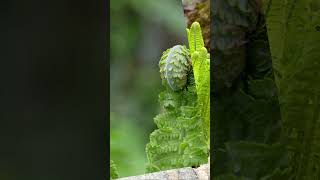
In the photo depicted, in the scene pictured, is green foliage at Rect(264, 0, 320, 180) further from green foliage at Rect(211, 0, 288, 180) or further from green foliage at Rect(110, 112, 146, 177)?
green foliage at Rect(110, 112, 146, 177)

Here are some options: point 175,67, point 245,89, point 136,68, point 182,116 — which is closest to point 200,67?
point 175,67

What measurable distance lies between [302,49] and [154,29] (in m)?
1.09

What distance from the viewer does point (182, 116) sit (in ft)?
7.77

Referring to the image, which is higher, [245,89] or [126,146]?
[245,89]

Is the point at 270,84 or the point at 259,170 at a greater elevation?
the point at 270,84


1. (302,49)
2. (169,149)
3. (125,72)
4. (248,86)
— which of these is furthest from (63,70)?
(169,149)

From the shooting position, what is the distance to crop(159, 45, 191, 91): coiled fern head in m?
2.17

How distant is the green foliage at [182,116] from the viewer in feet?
7.35

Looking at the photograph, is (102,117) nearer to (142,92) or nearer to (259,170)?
(259,170)

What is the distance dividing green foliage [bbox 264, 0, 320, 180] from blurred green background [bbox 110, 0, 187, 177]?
92 cm

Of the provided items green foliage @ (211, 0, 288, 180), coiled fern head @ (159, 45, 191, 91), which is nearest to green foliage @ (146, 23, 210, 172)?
coiled fern head @ (159, 45, 191, 91)

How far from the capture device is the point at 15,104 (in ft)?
3.92

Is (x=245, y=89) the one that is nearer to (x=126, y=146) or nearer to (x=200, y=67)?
(x=126, y=146)

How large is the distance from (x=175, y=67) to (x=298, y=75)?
1250 mm
